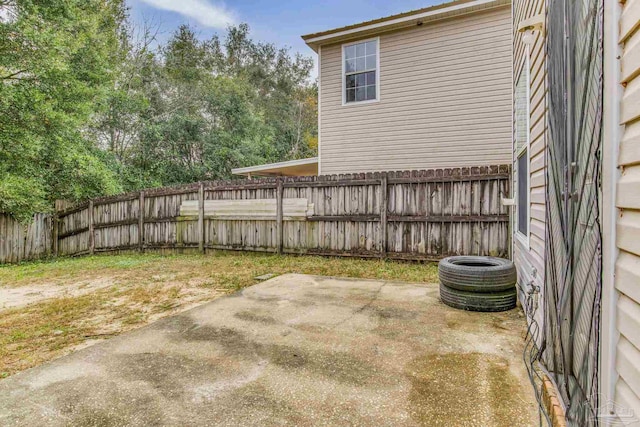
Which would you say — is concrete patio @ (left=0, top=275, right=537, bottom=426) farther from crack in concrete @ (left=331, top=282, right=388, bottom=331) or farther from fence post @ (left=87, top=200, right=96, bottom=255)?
fence post @ (left=87, top=200, right=96, bottom=255)

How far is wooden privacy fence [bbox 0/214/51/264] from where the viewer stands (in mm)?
9242

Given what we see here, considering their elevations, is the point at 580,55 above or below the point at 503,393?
above

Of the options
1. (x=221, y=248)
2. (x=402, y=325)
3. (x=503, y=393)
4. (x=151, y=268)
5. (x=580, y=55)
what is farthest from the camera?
(x=221, y=248)

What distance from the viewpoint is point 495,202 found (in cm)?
513

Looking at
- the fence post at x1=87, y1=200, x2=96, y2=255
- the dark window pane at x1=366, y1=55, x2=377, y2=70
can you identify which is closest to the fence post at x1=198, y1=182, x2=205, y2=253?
the fence post at x1=87, y1=200, x2=96, y2=255

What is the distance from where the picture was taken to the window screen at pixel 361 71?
8242mm

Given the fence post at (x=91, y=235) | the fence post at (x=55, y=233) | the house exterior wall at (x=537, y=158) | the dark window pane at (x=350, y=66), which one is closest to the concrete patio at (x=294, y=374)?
the house exterior wall at (x=537, y=158)

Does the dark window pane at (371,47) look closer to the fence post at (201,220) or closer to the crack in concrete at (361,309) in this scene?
the fence post at (201,220)

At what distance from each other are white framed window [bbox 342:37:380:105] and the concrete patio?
640cm

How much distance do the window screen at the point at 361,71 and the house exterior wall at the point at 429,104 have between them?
0.18 meters

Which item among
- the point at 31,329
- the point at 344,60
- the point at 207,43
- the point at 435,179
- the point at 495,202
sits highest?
the point at 207,43

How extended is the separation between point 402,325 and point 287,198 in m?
4.44

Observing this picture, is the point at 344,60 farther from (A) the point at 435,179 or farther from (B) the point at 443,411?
(B) the point at 443,411

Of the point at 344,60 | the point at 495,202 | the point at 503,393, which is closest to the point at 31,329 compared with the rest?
the point at 503,393
